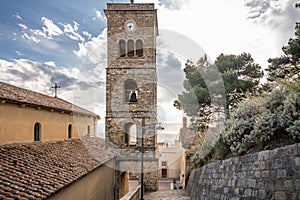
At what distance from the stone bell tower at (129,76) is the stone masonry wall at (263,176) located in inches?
441

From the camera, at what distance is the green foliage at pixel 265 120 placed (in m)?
5.26

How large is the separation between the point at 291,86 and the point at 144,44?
14027mm

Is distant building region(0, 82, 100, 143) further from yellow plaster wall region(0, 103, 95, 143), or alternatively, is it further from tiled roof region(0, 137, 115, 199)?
tiled roof region(0, 137, 115, 199)

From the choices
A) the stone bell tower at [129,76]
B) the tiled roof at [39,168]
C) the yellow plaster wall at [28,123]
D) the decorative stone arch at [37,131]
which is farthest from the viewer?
the stone bell tower at [129,76]

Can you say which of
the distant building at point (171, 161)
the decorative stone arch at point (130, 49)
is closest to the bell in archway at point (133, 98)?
the decorative stone arch at point (130, 49)

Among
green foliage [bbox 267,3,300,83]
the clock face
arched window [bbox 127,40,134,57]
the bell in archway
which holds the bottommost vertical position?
the bell in archway

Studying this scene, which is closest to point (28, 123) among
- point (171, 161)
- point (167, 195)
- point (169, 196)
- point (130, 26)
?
point (169, 196)

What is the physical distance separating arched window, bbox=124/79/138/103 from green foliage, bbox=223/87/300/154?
11.1m

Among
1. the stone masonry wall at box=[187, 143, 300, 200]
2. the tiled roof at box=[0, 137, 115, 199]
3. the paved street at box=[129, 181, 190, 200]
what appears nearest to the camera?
the stone masonry wall at box=[187, 143, 300, 200]

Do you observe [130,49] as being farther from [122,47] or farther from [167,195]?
[167,195]

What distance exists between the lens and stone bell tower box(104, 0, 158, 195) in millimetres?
18219

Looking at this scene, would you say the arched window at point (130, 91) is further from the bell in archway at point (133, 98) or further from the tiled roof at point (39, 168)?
the tiled roof at point (39, 168)

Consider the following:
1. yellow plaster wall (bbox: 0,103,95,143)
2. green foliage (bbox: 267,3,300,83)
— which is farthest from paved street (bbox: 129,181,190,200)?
green foliage (bbox: 267,3,300,83)

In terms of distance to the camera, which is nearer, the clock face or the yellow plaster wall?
the yellow plaster wall
